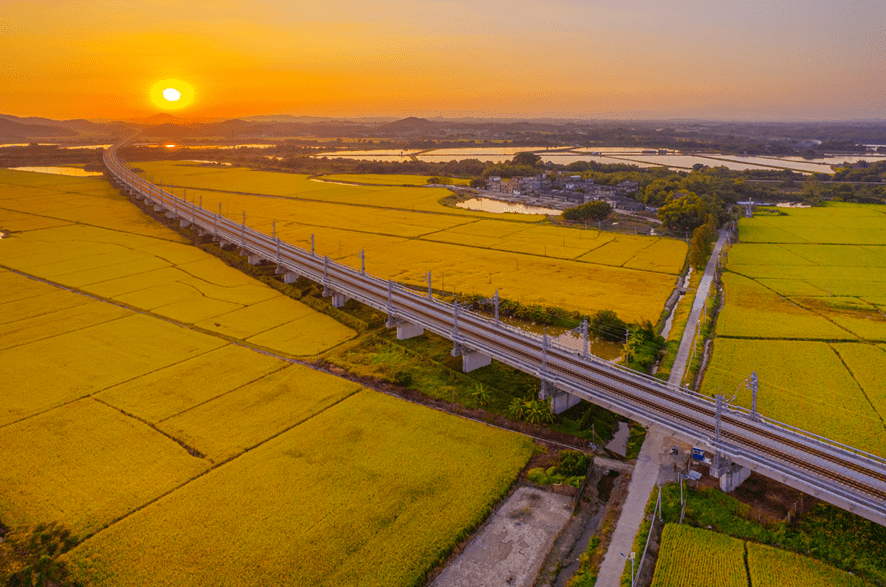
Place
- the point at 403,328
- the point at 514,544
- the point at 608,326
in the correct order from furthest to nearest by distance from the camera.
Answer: the point at 608,326
the point at 403,328
the point at 514,544

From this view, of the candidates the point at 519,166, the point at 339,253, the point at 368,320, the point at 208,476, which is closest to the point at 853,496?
the point at 208,476

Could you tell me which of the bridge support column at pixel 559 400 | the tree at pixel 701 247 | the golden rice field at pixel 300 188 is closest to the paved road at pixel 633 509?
the bridge support column at pixel 559 400

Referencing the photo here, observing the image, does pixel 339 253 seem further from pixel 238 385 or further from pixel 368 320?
pixel 238 385

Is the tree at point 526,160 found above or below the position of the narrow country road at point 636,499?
above

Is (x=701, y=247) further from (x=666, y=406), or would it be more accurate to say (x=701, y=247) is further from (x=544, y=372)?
(x=544, y=372)

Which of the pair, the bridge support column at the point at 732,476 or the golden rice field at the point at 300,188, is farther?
the golden rice field at the point at 300,188

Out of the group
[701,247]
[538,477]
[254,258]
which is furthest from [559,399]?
[701,247]

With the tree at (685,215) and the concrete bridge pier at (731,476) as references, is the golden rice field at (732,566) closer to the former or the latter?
the concrete bridge pier at (731,476)
